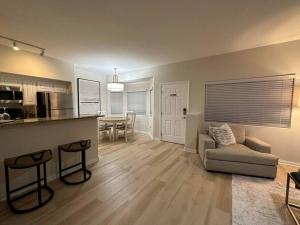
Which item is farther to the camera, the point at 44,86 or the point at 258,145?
the point at 44,86

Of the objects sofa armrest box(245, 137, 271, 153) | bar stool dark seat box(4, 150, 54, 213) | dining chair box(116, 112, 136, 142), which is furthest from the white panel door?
bar stool dark seat box(4, 150, 54, 213)

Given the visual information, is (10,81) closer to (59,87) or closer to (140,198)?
(59,87)

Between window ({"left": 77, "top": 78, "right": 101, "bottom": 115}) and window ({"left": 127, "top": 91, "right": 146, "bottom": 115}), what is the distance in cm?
139

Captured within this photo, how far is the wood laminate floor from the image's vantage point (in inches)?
65.9

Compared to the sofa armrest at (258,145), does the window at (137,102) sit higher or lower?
higher

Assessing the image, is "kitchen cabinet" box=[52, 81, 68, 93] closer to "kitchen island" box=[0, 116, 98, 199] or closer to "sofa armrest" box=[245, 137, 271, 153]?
"kitchen island" box=[0, 116, 98, 199]

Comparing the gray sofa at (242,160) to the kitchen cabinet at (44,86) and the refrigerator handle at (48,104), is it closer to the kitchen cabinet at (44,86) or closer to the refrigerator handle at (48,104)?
the refrigerator handle at (48,104)

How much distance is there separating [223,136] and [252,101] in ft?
3.91

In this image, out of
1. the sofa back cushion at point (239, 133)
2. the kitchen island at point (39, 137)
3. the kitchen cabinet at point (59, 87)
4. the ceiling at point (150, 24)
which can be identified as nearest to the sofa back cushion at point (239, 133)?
the sofa back cushion at point (239, 133)

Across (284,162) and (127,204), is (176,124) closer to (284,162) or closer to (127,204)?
(284,162)

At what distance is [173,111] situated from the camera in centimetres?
476

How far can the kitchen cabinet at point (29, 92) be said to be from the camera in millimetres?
3855

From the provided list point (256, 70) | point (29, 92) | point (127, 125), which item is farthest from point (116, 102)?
point (256, 70)

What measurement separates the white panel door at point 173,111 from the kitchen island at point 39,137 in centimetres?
254
